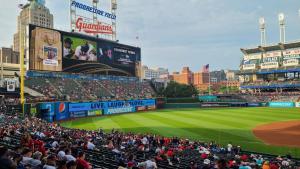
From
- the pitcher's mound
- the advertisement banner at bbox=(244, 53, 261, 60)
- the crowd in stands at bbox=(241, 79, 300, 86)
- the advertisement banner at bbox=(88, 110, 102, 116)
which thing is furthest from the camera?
the advertisement banner at bbox=(244, 53, 261, 60)

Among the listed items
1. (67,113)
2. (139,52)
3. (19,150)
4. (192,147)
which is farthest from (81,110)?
(19,150)

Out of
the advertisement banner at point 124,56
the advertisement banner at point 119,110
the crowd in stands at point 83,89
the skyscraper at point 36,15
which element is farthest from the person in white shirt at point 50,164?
the skyscraper at point 36,15

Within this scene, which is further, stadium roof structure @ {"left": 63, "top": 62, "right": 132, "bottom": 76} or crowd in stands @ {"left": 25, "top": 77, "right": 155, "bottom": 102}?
stadium roof structure @ {"left": 63, "top": 62, "right": 132, "bottom": 76}

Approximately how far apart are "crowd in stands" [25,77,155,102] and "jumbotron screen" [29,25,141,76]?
9.42 ft

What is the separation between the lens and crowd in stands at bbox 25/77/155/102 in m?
51.8

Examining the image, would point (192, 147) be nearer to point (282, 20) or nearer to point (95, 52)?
point (95, 52)

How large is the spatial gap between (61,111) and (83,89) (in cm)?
1405

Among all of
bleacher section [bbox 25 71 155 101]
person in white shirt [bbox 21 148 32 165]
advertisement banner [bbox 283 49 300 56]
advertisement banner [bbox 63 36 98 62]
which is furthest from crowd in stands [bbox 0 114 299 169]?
advertisement banner [bbox 283 49 300 56]

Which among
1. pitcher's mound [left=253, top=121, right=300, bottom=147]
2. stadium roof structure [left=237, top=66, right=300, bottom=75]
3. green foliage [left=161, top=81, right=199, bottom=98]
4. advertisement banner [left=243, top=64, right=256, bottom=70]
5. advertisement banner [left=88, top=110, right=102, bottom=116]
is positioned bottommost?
pitcher's mound [left=253, top=121, right=300, bottom=147]

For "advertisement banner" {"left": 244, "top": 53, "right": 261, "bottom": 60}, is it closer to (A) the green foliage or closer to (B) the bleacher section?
(A) the green foliage

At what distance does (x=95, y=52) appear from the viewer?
62.1 m

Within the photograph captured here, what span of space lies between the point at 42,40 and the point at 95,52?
1320cm

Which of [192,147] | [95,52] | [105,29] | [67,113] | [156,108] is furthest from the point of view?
[156,108]

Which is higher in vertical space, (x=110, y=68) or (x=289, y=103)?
(x=110, y=68)
